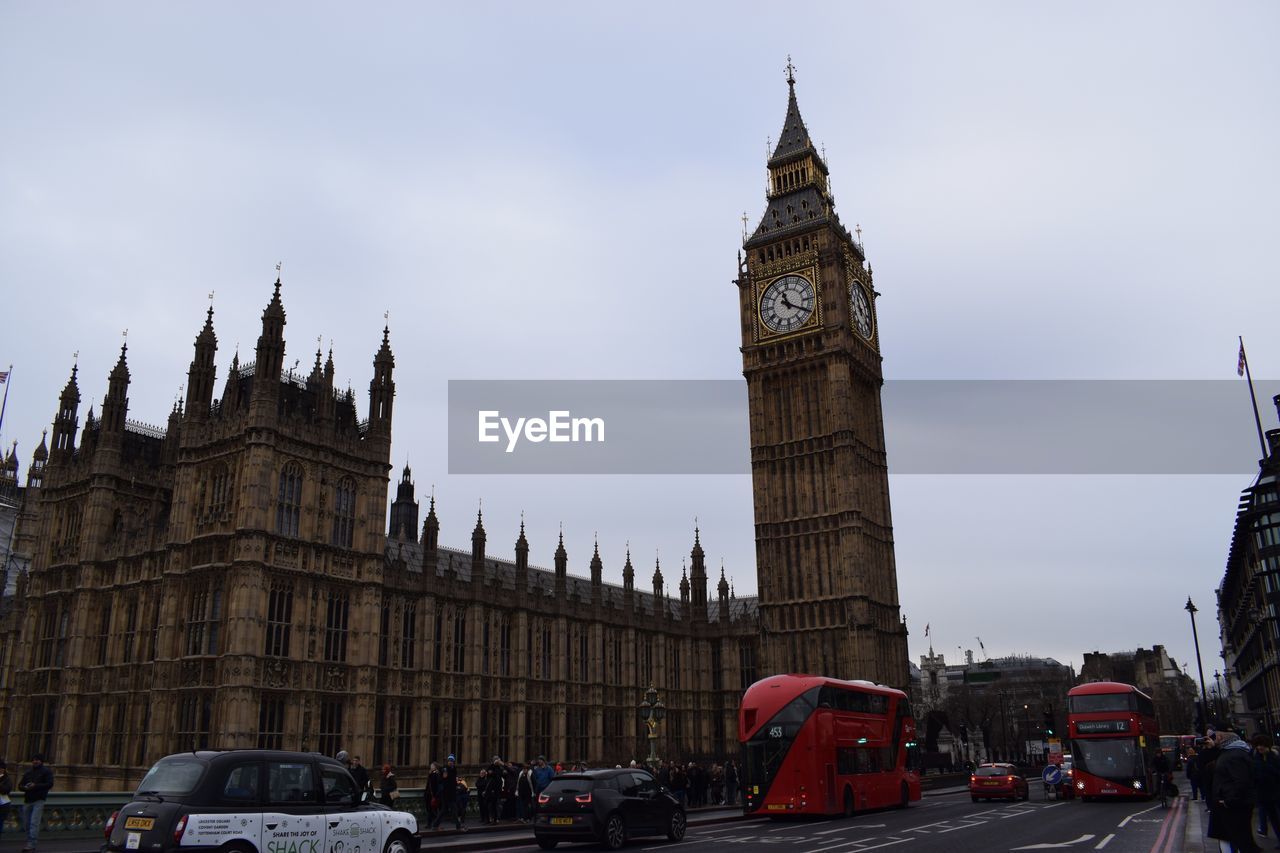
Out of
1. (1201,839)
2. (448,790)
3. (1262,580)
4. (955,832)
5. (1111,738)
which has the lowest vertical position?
(955,832)

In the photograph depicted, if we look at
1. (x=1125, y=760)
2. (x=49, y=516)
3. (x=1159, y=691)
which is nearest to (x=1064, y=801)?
Answer: (x=1125, y=760)

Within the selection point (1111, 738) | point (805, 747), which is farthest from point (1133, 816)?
point (805, 747)

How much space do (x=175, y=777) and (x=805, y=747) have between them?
810 inches

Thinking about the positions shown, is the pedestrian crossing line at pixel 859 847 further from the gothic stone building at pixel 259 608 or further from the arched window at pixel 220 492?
the arched window at pixel 220 492

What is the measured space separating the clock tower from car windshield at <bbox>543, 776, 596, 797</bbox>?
49.1m

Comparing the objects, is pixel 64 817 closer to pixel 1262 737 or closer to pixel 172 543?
pixel 172 543

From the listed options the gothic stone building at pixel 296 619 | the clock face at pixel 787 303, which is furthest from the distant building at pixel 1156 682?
the gothic stone building at pixel 296 619

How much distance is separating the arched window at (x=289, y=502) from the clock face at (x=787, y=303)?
4572 cm

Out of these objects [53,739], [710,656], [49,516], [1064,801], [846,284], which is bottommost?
[1064,801]

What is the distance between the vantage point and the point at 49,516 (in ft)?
165

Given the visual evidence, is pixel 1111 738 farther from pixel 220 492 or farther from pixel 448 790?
pixel 220 492

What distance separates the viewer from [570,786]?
21.9m

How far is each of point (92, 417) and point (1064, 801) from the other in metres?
52.4

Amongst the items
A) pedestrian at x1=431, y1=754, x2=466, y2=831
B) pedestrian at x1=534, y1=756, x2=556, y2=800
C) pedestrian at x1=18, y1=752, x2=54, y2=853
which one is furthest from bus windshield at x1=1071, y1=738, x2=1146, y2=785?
pedestrian at x1=18, y1=752, x2=54, y2=853
